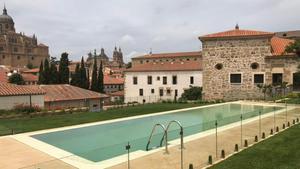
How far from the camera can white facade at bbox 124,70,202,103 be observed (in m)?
44.0

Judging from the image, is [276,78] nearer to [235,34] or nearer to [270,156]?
[235,34]

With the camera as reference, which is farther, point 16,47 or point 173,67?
point 16,47

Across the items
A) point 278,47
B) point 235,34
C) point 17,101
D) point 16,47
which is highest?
point 16,47

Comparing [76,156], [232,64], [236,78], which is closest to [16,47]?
[232,64]

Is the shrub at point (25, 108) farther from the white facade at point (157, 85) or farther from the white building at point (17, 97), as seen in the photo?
the white facade at point (157, 85)

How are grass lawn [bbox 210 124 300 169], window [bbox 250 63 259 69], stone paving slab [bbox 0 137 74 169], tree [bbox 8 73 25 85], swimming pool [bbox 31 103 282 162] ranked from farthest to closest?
tree [bbox 8 73 25 85] → window [bbox 250 63 259 69] → stone paving slab [bbox 0 137 74 169] → swimming pool [bbox 31 103 282 162] → grass lawn [bbox 210 124 300 169]

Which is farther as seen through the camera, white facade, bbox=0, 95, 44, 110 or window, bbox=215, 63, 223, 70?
window, bbox=215, 63, 223, 70

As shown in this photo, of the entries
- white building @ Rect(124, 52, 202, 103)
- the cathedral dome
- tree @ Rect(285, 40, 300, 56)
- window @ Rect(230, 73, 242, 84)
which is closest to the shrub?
window @ Rect(230, 73, 242, 84)

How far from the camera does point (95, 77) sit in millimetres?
51031

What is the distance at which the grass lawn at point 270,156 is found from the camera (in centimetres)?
716

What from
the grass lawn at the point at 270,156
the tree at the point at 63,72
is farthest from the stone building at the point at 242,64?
the tree at the point at 63,72

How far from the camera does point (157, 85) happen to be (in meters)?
46.2

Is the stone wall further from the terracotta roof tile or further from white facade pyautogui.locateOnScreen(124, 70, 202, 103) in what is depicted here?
white facade pyautogui.locateOnScreen(124, 70, 202, 103)

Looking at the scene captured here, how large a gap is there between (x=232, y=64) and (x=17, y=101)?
61.8 feet
